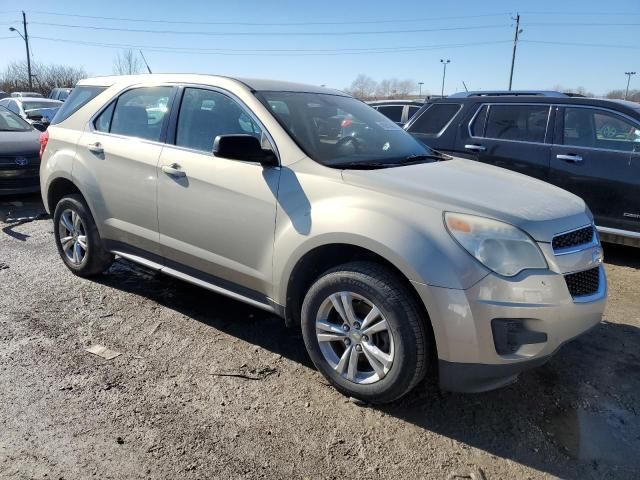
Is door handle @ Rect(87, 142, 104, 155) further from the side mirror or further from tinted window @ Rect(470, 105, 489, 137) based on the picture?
tinted window @ Rect(470, 105, 489, 137)

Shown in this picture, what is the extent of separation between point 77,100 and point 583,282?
4334 millimetres

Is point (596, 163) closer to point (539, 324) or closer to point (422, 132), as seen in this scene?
point (422, 132)

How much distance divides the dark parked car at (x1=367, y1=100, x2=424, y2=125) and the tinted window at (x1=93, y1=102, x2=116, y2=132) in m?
7.89

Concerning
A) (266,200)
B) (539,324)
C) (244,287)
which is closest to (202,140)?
(266,200)

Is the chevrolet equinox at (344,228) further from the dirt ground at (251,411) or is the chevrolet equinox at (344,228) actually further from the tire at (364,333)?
the dirt ground at (251,411)

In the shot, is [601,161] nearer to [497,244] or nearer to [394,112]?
[497,244]

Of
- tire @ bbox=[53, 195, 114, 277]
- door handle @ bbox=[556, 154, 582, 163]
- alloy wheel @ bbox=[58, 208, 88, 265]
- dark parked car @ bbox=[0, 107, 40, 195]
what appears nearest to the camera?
tire @ bbox=[53, 195, 114, 277]

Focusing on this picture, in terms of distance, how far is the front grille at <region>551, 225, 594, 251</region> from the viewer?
272 centimetres

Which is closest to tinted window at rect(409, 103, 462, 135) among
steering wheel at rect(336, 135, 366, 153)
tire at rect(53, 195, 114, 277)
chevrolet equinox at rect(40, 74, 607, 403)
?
chevrolet equinox at rect(40, 74, 607, 403)

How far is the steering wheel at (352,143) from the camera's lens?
3.48m

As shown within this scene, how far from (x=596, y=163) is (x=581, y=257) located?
338 centimetres

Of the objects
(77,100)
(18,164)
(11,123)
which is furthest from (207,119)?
(11,123)

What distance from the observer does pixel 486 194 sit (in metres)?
2.91

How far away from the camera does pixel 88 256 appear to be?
183 inches
